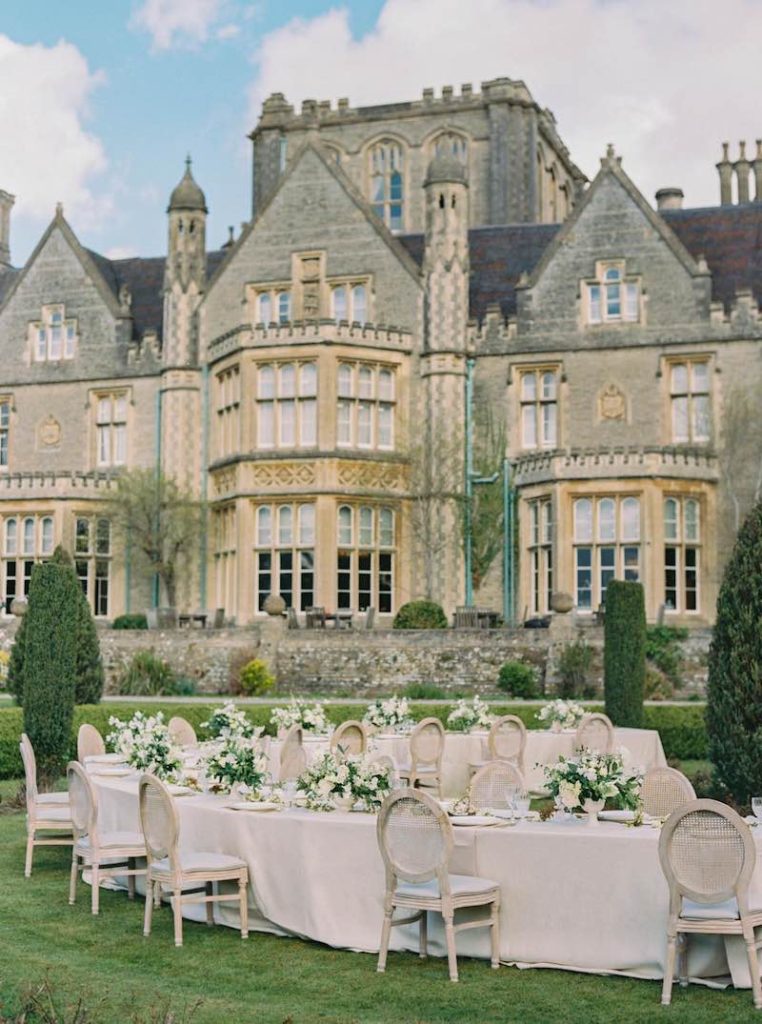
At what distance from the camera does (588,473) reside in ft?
98.6

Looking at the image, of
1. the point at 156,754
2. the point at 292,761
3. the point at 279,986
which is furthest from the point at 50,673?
the point at 279,986

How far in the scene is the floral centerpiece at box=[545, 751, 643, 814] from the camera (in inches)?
350

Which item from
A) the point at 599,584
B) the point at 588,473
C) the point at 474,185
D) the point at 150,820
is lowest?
the point at 150,820

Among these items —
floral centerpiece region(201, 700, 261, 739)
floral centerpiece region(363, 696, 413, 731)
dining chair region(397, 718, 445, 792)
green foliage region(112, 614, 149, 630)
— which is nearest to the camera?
floral centerpiece region(201, 700, 261, 739)

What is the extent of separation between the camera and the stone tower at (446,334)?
32031 millimetres

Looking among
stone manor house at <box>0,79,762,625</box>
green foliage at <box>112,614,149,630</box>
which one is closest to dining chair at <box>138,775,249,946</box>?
stone manor house at <box>0,79,762,625</box>

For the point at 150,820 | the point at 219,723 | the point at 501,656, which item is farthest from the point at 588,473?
the point at 150,820

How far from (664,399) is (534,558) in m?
4.59

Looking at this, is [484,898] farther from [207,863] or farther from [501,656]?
[501,656]

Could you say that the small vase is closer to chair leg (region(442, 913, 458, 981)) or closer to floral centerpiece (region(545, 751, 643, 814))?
floral centerpiece (region(545, 751, 643, 814))

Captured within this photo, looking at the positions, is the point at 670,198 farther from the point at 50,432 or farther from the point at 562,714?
the point at 562,714

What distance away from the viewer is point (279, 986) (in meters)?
7.96

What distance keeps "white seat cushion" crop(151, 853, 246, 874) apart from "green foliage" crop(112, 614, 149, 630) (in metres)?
23.0

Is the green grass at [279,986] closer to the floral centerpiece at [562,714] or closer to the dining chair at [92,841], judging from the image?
the dining chair at [92,841]
